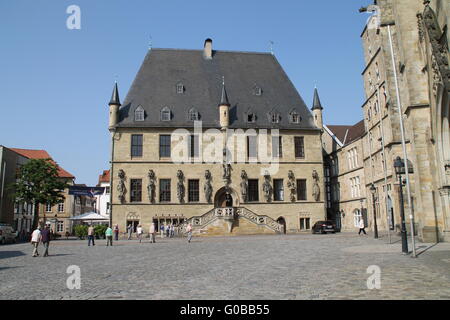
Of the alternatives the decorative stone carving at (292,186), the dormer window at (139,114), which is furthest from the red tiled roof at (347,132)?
the dormer window at (139,114)

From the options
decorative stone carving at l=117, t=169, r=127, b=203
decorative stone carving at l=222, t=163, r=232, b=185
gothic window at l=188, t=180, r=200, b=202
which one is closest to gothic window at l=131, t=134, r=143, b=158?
decorative stone carving at l=117, t=169, r=127, b=203

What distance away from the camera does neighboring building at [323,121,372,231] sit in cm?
4203

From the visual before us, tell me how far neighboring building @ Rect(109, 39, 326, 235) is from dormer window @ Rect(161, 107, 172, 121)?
11 centimetres

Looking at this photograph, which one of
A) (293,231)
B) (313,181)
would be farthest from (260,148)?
(293,231)

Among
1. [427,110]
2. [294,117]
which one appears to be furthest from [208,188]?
[427,110]

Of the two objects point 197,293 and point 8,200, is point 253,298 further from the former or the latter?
point 8,200

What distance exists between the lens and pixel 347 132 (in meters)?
53.6

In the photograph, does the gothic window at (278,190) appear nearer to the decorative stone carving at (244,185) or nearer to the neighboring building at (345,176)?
the decorative stone carving at (244,185)

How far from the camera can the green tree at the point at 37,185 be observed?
36.7 m
